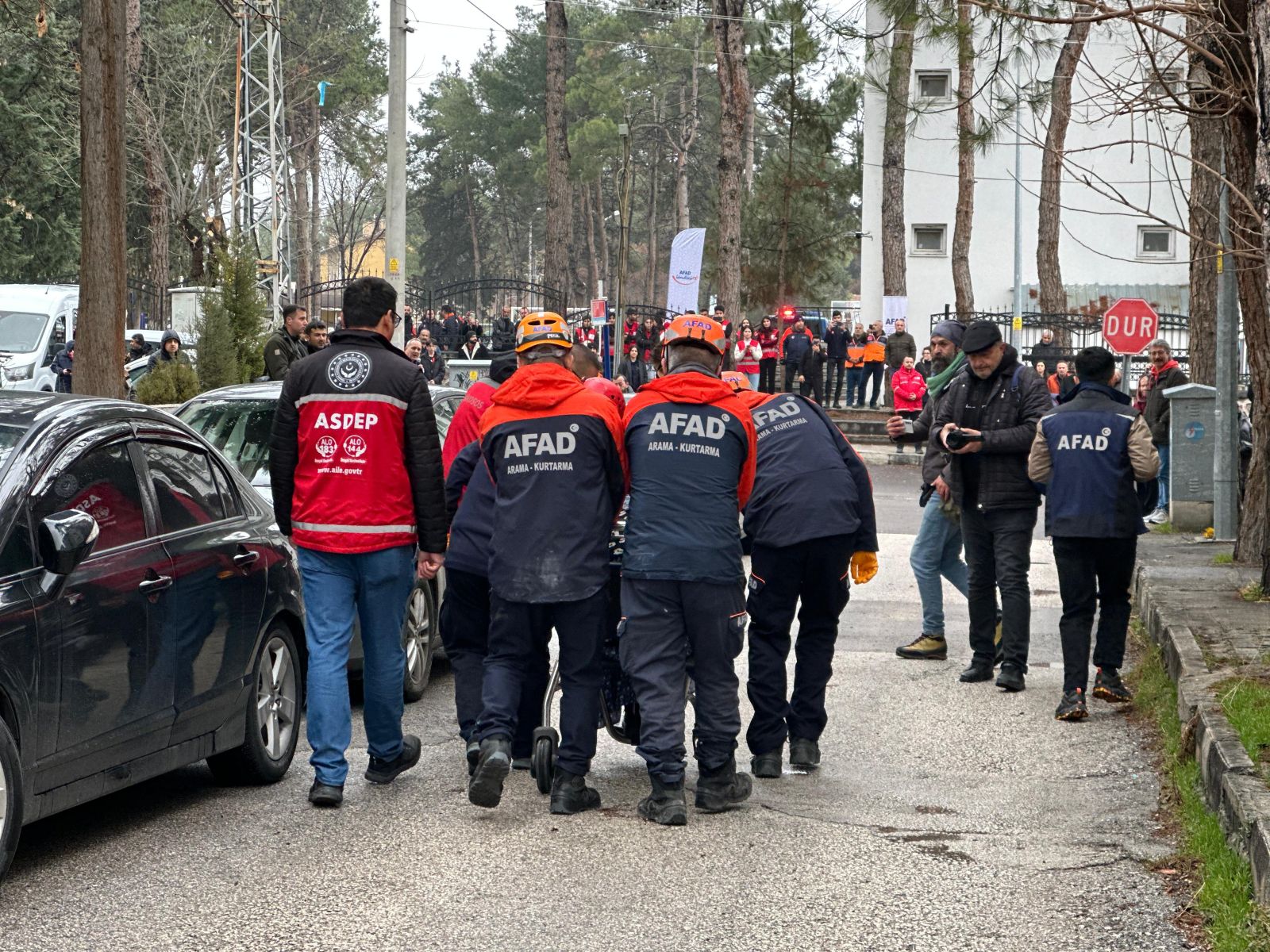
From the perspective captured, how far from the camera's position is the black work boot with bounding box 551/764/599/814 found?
6.59 metres

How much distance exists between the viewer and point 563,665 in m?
6.68

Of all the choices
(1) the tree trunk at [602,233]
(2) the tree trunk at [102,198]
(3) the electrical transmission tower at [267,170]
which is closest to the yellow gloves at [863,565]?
(2) the tree trunk at [102,198]

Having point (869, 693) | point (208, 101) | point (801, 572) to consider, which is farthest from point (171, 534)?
point (208, 101)

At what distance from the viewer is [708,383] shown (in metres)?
6.64

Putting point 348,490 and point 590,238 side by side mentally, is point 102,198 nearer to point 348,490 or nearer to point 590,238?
point 348,490

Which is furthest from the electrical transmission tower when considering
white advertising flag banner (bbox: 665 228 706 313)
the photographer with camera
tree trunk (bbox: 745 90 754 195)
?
tree trunk (bbox: 745 90 754 195)

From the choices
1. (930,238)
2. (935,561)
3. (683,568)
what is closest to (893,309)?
(930,238)

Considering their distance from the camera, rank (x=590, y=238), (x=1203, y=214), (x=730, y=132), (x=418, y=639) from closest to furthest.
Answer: (x=418, y=639) → (x=1203, y=214) → (x=730, y=132) → (x=590, y=238)

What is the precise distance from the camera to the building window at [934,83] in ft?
152

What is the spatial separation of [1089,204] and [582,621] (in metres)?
41.5

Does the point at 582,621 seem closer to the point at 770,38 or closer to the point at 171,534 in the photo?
the point at 171,534

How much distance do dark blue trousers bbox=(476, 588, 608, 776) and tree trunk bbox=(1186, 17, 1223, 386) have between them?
4.29 m

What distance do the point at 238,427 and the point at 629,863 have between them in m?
4.76

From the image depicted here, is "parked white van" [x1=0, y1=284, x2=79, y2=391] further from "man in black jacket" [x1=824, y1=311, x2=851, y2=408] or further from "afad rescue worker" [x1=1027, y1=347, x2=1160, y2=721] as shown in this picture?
"afad rescue worker" [x1=1027, y1=347, x2=1160, y2=721]
